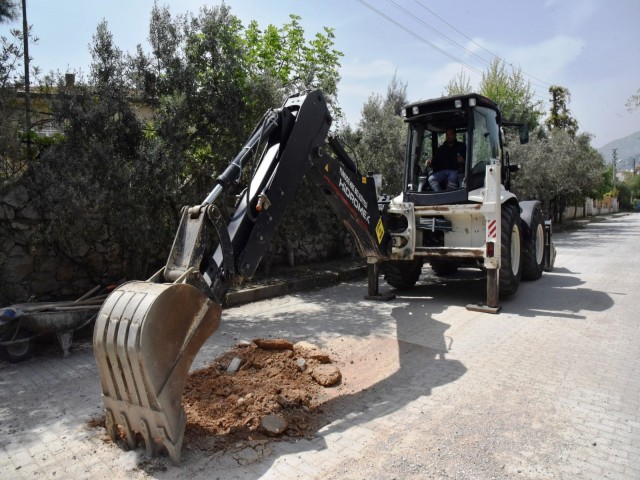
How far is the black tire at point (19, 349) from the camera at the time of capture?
502cm

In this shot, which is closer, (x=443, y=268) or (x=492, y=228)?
(x=492, y=228)

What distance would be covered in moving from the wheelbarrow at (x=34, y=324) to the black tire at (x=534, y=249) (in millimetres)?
7255

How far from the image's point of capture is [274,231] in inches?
165

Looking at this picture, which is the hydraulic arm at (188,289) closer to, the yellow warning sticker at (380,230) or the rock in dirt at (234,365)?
the rock in dirt at (234,365)

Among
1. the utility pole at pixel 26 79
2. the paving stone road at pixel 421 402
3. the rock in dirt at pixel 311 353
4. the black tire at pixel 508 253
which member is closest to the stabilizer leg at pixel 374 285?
the paving stone road at pixel 421 402

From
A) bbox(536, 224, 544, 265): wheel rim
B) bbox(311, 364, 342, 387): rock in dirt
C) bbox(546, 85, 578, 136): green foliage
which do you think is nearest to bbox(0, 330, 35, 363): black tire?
bbox(311, 364, 342, 387): rock in dirt

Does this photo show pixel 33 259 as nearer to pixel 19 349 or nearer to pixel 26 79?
pixel 19 349

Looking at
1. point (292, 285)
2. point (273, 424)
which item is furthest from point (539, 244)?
point (273, 424)

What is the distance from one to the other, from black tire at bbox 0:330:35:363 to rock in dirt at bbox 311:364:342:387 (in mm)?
3089

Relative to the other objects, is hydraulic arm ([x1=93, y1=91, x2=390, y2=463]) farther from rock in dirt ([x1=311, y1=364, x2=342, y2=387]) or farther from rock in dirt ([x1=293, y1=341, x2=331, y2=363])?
rock in dirt ([x1=293, y1=341, x2=331, y2=363])

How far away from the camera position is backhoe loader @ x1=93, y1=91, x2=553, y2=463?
9.93 feet

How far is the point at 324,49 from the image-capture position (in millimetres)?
12484

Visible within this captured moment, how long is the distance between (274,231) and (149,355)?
162 centimetres

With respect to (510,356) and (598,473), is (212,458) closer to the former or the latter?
(598,473)
